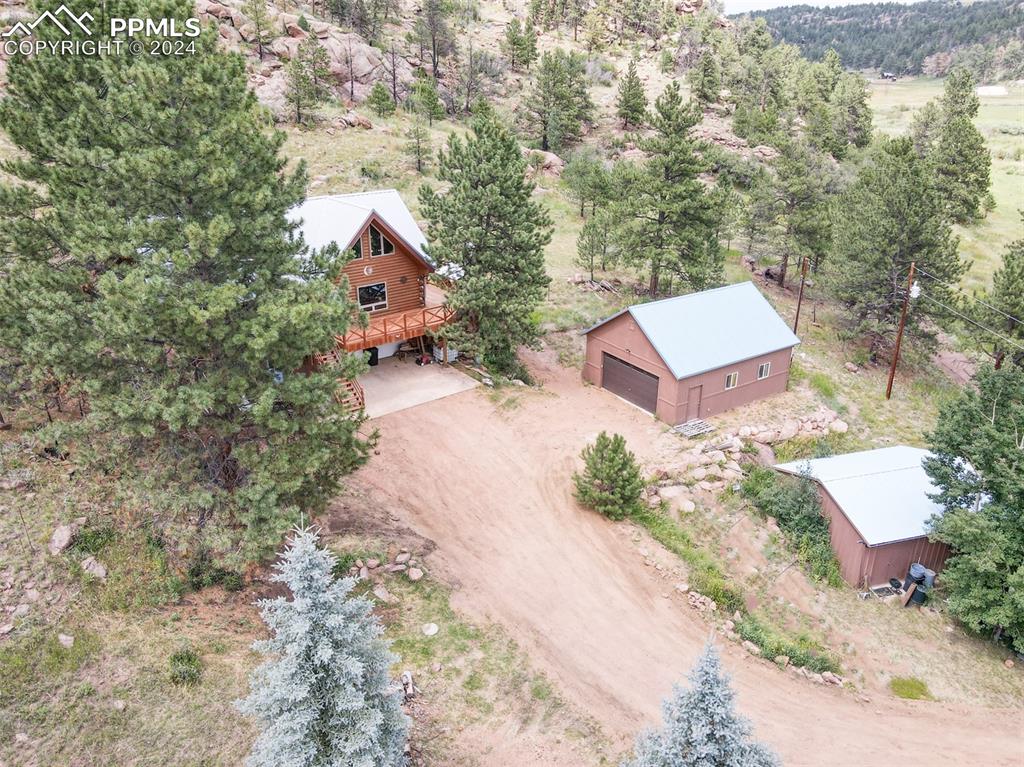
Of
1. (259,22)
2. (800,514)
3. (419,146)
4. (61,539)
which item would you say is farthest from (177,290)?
(259,22)

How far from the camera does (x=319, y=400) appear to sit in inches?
618

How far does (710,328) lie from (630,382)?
162 inches

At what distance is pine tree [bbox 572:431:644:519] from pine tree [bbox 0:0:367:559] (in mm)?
8784

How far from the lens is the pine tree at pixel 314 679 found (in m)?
10.4

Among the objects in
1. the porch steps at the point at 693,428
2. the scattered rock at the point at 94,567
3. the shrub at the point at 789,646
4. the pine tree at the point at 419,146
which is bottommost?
the shrub at the point at 789,646

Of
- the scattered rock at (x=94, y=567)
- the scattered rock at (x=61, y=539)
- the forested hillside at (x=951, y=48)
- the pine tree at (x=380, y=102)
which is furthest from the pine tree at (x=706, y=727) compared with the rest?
the forested hillside at (x=951, y=48)

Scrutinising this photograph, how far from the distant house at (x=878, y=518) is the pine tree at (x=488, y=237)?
13.3 meters

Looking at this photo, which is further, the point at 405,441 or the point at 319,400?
the point at 405,441

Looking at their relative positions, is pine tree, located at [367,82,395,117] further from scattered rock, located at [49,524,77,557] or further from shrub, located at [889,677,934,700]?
shrub, located at [889,677,934,700]

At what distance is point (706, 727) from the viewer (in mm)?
9820

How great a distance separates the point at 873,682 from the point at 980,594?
405 cm

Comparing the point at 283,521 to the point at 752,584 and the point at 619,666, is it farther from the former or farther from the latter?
the point at 752,584

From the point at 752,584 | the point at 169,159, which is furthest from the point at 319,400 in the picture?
the point at 752,584

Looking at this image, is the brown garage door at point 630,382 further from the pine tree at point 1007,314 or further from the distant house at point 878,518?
the pine tree at point 1007,314
